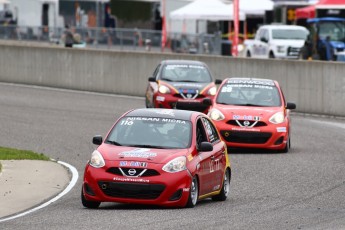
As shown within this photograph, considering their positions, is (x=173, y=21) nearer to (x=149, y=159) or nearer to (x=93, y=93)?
(x=93, y=93)

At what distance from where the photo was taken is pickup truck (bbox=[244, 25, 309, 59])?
167 feet

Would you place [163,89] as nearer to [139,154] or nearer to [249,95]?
[249,95]

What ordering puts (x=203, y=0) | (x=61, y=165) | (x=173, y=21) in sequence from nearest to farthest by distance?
(x=61, y=165)
(x=203, y=0)
(x=173, y=21)

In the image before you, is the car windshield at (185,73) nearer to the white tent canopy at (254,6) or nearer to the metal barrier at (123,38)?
the metal barrier at (123,38)

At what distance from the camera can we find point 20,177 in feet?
60.7

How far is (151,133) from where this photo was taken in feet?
50.9

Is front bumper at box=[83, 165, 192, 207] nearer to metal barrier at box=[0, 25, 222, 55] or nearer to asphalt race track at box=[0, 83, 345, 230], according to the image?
asphalt race track at box=[0, 83, 345, 230]

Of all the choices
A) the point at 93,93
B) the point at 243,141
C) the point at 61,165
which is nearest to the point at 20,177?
the point at 61,165

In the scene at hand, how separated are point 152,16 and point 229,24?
13.9 ft

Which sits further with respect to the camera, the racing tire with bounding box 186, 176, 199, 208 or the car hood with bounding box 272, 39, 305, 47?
the car hood with bounding box 272, 39, 305, 47

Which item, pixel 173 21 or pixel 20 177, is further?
pixel 173 21

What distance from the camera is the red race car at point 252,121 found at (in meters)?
23.3

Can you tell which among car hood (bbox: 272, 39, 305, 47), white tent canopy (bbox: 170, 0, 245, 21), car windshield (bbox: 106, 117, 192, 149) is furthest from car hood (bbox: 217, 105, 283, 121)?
white tent canopy (bbox: 170, 0, 245, 21)

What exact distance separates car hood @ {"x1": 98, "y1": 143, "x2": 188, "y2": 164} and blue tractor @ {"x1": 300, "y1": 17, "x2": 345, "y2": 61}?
30.5 m
